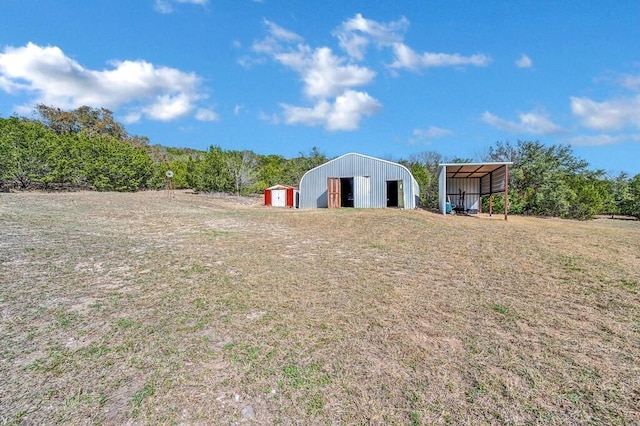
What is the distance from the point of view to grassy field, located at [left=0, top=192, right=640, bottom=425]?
2.43m

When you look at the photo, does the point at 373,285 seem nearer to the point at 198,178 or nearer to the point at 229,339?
the point at 229,339

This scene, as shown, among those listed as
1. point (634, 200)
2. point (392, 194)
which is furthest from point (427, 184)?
point (634, 200)

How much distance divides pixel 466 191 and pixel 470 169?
354 cm

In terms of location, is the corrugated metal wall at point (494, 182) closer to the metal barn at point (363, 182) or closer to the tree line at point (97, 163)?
the metal barn at point (363, 182)

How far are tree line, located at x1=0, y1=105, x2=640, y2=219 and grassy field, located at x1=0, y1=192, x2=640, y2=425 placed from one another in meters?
15.5

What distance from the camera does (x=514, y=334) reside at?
11.7 ft

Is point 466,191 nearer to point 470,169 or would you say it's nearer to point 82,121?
point 470,169

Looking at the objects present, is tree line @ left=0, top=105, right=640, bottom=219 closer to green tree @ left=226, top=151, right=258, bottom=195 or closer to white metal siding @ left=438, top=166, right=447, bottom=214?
green tree @ left=226, top=151, right=258, bottom=195

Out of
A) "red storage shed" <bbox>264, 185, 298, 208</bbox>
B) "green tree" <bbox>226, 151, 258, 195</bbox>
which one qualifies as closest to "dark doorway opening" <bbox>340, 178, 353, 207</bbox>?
"red storage shed" <bbox>264, 185, 298, 208</bbox>

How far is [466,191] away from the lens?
19219mm

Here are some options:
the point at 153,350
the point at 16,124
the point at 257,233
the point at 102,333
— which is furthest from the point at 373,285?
the point at 16,124

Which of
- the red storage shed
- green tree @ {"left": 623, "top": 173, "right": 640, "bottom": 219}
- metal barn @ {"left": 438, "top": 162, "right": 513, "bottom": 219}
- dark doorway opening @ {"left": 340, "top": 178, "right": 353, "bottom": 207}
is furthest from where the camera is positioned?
the red storage shed

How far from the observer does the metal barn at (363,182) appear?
18688 millimetres

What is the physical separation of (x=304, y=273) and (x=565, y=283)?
447 centimetres
